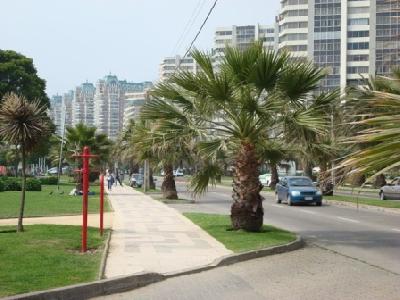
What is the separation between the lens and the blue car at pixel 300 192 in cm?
3155

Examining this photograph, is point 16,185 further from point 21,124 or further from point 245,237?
point 245,237

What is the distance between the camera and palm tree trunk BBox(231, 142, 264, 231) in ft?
51.0

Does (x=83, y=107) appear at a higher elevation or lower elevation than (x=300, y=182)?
higher

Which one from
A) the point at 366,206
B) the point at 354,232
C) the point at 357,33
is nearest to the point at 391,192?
the point at 366,206

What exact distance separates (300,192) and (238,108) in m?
17.0

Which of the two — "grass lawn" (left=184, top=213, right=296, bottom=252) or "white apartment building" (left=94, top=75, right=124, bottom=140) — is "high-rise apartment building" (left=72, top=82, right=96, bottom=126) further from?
"grass lawn" (left=184, top=213, right=296, bottom=252)

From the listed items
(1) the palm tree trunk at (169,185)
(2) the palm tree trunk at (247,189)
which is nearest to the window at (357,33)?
(1) the palm tree trunk at (169,185)

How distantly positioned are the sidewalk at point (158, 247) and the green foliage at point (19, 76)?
51.5 metres

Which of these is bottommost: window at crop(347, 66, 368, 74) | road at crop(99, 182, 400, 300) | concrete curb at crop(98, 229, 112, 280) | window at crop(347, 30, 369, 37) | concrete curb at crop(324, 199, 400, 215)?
concrete curb at crop(324, 199, 400, 215)

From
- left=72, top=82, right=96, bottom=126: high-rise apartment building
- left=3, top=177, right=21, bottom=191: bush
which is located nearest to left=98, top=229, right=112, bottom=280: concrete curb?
Result: left=3, top=177, right=21, bottom=191: bush

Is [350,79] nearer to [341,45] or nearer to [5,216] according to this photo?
[341,45]

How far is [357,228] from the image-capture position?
19.0 m

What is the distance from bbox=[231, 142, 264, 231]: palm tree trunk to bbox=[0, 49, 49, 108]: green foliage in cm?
5455

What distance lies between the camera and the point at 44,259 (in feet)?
35.4
